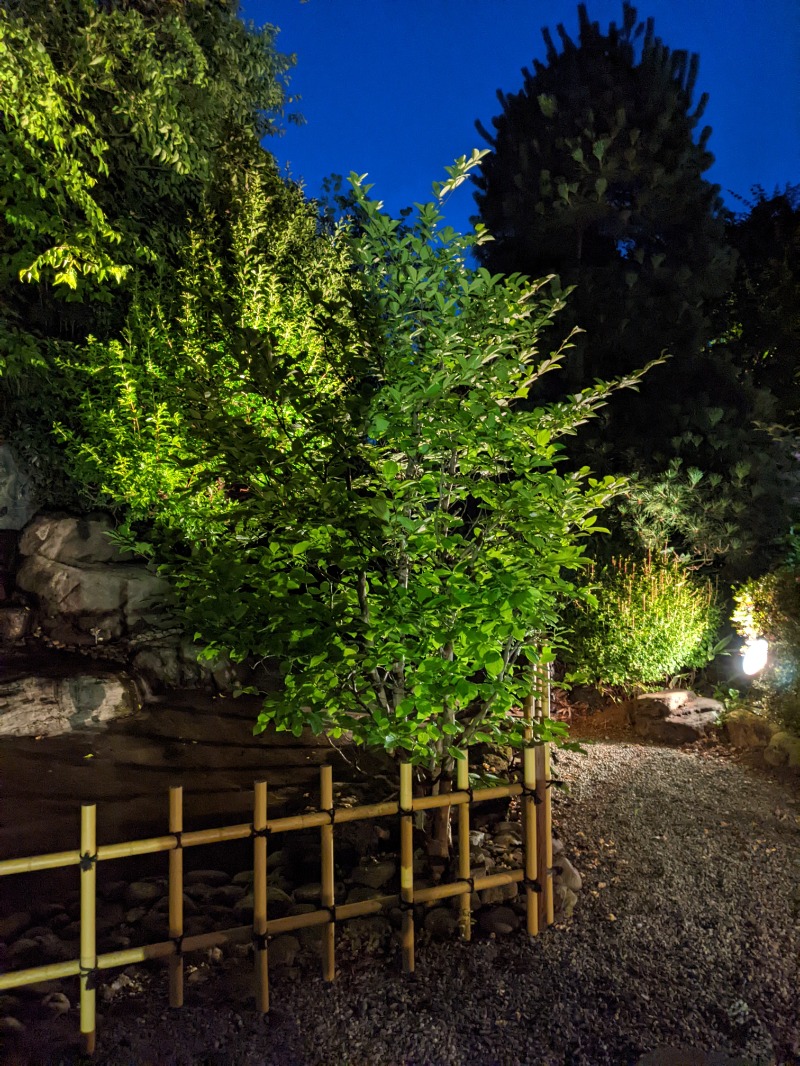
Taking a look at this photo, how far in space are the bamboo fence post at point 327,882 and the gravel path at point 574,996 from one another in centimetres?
8

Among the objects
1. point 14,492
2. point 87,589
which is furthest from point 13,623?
point 14,492

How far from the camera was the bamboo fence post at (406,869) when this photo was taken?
106 inches

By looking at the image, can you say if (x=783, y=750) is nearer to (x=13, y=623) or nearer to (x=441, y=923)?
(x=441, y=923)

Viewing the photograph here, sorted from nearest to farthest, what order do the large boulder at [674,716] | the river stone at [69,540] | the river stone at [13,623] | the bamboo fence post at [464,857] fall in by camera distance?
1. the bamboo fence post at [464,857]
2. the large boulder at [674,716]
3. the river stone at [13,623]
4. the river stone at [69,540]

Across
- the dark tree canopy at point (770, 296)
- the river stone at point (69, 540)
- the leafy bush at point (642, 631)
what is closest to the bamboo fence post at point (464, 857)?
the leafy bush at point (642, 631)

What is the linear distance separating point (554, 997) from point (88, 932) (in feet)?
5.50

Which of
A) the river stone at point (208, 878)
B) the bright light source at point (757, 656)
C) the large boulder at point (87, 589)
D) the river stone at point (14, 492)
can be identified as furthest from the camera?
the river stone at point (14, 492)

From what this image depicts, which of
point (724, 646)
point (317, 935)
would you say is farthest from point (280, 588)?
point (724, 646)

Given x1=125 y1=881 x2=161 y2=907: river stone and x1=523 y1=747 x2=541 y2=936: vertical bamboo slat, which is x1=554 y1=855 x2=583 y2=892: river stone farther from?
x1=125 y1=881 x2=161 y2=907: river stone

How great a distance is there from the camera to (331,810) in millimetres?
2754

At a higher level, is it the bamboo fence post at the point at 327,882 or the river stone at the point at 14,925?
the bamboo fence post at the point at 327,882

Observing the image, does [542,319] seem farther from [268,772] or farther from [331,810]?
[268,772]

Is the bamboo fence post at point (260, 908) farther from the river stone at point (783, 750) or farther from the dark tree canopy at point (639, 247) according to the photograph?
the dark tree canopy at point (639, 247)

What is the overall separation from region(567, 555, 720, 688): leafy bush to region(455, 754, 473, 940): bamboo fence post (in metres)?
5.16
